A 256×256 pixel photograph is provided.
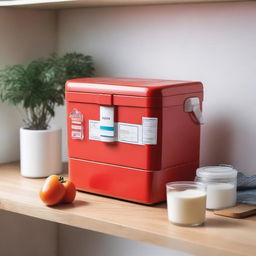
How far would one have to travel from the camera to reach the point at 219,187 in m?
1.63

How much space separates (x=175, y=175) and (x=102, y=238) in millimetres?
733

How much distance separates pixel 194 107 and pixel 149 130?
7.3 inches

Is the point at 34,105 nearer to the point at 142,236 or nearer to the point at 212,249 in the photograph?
the point at 142,236

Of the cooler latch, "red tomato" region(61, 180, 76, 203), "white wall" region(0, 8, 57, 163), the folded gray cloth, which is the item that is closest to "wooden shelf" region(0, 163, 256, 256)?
"red tomato" region(61, 180, 76, 203)

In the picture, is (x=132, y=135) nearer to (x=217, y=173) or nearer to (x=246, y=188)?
(x=217, y=173)

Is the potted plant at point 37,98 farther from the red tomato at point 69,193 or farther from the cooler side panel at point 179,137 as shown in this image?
the cooler side panel at point 179,137

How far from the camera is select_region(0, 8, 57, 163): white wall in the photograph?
216cm

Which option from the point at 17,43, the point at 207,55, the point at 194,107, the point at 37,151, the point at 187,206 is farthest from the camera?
the point at 17,43

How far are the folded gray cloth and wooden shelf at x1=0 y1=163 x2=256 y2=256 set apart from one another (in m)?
0.13

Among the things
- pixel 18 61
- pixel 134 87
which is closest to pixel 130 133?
pixel 134 87

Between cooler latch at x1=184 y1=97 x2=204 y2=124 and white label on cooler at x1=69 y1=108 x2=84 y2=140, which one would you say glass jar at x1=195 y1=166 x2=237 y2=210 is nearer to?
cooler latch at x1=184 y1=97 x2=204 y2=124

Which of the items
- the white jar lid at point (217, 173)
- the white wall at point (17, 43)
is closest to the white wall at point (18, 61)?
the white wall at point (17, 43)

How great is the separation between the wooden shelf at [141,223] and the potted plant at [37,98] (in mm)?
159

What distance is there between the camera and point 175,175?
1.71m
